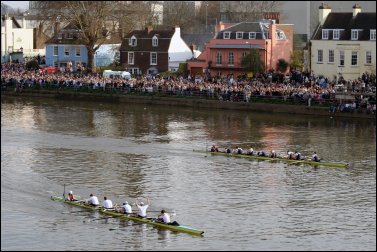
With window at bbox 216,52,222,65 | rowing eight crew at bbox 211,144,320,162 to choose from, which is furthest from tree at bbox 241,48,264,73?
rowing eight crew at bbox 211,144,320,162

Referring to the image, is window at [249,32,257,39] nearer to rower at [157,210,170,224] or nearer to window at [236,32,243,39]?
window at [236,32,243,39]

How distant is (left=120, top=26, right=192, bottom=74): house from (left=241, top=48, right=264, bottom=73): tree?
32.1ft

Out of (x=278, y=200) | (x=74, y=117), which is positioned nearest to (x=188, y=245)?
(x=278, y=200)

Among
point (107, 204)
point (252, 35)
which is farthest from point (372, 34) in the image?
point (107, 204)

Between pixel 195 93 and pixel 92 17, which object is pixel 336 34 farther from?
pixel 92 17

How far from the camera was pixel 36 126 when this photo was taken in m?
60.2

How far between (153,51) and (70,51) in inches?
434

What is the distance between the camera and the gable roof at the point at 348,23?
71250 mm

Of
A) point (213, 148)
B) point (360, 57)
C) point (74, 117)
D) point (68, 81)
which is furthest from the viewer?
point (68, 81)

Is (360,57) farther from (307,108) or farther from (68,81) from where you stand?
(68,81)

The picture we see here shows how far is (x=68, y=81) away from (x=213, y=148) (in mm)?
29459

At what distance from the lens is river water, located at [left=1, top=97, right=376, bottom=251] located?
33.5m

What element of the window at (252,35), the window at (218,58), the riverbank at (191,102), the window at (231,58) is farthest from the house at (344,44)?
the riverbank at (191,102)

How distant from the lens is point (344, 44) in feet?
237
